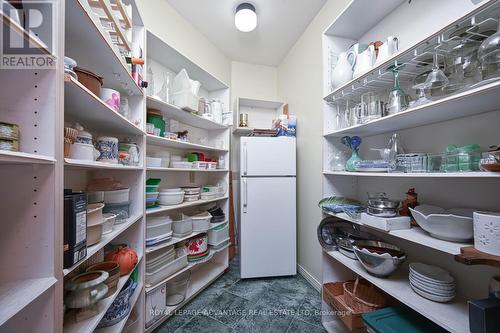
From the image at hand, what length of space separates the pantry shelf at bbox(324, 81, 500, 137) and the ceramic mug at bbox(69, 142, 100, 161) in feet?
4.47

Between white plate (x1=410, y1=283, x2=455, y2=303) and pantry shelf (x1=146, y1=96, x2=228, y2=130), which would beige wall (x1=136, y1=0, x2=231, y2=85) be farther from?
white plate (x1=410, y1=283, x2=455, y2=303)

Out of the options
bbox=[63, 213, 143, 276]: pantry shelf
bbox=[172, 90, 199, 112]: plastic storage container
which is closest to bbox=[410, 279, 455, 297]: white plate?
bbox=[63, 213, 143, 276]: pantry shelf

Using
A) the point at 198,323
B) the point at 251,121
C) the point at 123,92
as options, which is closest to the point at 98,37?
the point at 123,92

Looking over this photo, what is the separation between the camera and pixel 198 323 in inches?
58.5

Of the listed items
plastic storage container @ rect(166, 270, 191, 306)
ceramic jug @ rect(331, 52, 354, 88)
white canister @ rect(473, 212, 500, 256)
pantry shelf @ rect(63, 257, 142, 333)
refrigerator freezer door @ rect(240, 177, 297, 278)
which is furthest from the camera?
refrigerator freezer door @ rect(240, 177, 297, 278)

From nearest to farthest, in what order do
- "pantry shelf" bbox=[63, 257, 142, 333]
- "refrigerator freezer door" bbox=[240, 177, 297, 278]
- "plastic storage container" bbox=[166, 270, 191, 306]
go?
"pantry shelf" bbox=[63, 257, 142, 333]
"plastic storage container" bbox=[166, 270, 191, 306]
"refrigerator freezer door" bbox=[240, 177, 297, 278]

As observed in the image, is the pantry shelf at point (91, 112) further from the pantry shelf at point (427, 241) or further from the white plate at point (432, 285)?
the white plate at point (432, 285)

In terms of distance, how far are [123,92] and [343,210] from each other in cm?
165

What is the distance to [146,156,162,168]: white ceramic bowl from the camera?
1457 mm

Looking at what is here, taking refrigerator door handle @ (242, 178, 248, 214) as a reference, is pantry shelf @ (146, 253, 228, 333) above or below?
below

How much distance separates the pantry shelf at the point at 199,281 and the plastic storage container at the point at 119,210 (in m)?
0.83

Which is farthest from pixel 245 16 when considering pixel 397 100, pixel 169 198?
pixel 169 198

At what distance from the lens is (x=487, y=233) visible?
2.12ft

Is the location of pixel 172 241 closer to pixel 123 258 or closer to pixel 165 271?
pixel 165 271
